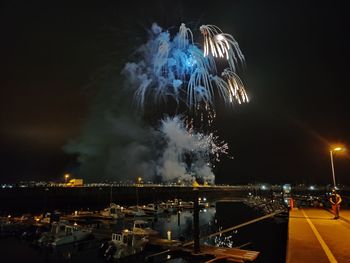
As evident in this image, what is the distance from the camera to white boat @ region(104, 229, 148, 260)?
100 ft

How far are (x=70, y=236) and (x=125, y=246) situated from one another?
9.69 m

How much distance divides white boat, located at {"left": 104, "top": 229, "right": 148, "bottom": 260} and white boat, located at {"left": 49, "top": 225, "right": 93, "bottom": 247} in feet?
21.8

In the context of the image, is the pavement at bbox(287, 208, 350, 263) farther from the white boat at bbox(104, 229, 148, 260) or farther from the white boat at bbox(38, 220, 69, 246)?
the white boat at bbox(38, 220, 69, 246)

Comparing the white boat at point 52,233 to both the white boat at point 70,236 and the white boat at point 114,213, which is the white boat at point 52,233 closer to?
the white boat at point 70,236

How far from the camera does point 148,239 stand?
32938 mm

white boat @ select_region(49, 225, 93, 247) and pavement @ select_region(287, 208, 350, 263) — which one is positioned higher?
pavement @ select_region(287, 208, 350, 263)

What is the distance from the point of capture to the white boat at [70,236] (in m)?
36.6

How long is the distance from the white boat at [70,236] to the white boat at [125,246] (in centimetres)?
665

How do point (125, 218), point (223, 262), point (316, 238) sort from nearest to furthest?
1. point (316, 238)
2. point (223, 262)
3. point (125, 218)

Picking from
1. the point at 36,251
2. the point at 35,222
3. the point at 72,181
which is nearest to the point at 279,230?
the point at 36,251

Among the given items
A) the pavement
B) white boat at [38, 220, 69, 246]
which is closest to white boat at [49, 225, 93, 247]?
white boat at [38, 220, 69, 246]

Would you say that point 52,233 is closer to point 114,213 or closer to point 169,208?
point 114,213

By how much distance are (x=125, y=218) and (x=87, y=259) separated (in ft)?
107

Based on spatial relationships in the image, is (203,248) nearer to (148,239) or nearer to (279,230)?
(148,239)
